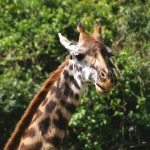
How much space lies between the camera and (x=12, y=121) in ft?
29.9

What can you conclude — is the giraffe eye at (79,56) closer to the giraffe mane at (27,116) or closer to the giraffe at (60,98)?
the giraffe at (60,98)

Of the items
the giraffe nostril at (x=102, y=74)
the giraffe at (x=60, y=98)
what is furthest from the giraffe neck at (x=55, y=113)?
the giraffe nostril at (x=102, y=74)

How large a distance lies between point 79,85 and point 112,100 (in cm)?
319

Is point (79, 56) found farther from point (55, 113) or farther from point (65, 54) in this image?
point (65, 54)

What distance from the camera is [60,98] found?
581 centimetres

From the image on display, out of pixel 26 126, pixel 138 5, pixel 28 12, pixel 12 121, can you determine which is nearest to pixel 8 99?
pixel 12 121

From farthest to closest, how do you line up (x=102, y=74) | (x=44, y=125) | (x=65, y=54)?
(x=65, y=54), (x=44, y=125), (x=102, y=74)

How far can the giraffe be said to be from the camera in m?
5.68

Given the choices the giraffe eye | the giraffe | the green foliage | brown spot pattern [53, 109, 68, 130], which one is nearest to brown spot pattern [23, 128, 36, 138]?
the giraffe

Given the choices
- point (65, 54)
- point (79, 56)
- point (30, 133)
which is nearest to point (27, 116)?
point (30, 133)

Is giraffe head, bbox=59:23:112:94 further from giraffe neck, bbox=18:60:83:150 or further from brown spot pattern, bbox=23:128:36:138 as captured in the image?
brown spot pattern, bbox=23:128:36:138

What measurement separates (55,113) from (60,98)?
0.47 ft

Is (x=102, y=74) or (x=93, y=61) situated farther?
(x=93, y=61)

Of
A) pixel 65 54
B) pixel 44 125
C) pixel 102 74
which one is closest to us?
pixel 102 74
